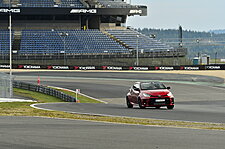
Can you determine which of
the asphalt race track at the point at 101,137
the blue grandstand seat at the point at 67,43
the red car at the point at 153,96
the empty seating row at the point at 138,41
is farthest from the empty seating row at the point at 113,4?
the asphalt race track at the point at 101,137

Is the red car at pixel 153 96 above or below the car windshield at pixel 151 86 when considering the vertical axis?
below

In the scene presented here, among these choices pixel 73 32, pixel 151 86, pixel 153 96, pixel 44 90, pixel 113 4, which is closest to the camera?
pixel 153 96

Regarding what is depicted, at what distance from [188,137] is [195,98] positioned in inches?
1170

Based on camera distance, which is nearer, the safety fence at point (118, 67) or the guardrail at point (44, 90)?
the guardrail at point (44, 90)

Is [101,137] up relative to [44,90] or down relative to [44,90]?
up

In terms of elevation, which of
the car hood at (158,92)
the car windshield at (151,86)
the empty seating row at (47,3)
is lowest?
the car hood at (158,92)

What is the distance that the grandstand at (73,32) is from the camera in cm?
8556

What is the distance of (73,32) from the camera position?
304 ft

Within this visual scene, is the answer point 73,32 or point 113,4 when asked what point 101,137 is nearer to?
point 73,32

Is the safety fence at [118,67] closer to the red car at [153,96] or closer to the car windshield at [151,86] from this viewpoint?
the car windshield at [151,86]

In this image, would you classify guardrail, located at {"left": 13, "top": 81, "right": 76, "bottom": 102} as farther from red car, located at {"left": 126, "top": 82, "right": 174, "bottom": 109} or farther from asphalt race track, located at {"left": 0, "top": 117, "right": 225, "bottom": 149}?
asphalt race track, located at {"left": 0, "top": 117, "right": 225, "bottom": 149}

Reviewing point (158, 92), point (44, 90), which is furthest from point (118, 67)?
point (158, 92)

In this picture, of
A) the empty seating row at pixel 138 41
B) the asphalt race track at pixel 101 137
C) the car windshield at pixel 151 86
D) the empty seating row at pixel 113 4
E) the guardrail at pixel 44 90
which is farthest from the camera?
the empty seating row at pixel 113 4

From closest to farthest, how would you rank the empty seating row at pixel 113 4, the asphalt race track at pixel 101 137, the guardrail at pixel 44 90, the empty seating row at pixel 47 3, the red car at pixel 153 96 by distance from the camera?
1. the asphalt race track at pixel 101 137
2. the red car at pixel 153 96
3. the guardrail at pixel 44 90
4. the empty seating row at pixel 47 3
5. the empty seating row at pixel 113 4
